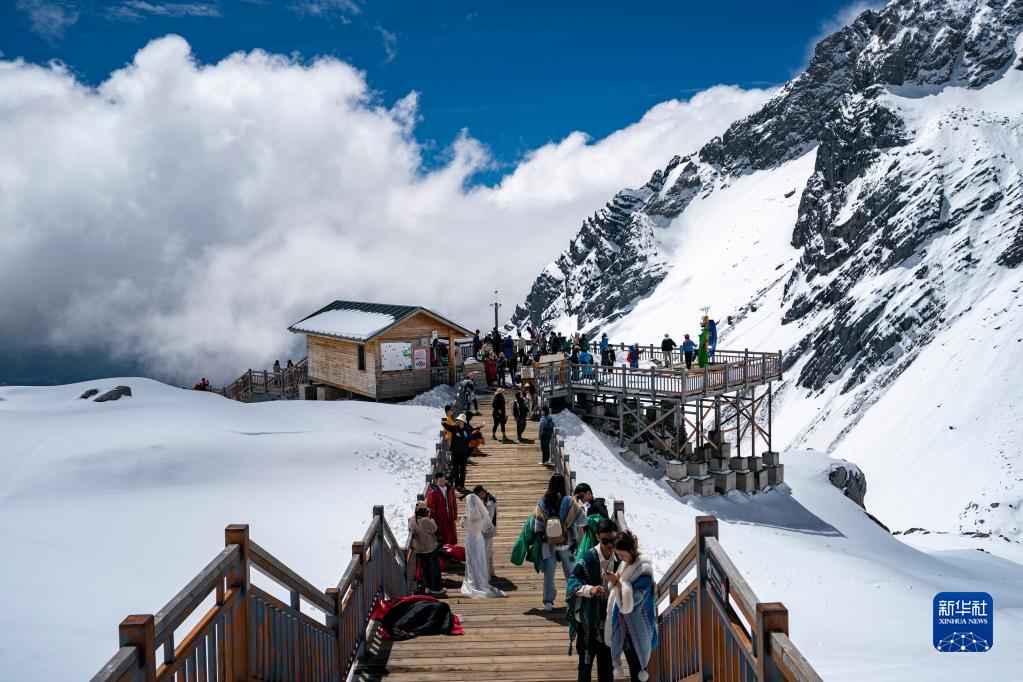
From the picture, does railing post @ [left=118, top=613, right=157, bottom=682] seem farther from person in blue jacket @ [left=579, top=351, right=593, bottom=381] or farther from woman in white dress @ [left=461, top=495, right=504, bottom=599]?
person in blue jacket @ [left=579, top=351, right=593, bottom=381]

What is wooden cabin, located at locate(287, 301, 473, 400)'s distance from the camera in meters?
30.8

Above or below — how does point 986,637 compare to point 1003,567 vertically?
above

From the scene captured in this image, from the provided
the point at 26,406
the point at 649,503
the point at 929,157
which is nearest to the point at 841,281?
the point at 929,157

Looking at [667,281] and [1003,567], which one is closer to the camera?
[1003,567]

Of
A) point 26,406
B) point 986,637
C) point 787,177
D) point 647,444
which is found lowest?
point 986,637

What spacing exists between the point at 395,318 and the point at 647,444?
10.6 m

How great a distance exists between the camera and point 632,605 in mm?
6602

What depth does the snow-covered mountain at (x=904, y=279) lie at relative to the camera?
4722cm

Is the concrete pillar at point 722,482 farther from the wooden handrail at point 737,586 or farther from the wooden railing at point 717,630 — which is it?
the wooden handrail at point 737,586

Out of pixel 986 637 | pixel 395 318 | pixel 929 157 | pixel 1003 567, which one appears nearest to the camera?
pixel 986 637

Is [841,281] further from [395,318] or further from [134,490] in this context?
[134,490]

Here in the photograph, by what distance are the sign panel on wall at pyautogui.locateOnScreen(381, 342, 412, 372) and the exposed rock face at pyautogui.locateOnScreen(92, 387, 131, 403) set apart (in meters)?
9.28

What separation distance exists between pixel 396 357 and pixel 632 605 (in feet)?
81.9

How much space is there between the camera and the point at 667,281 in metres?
162
